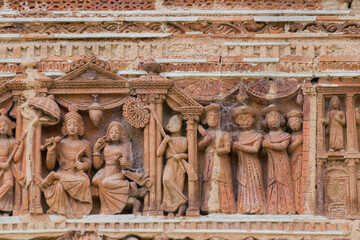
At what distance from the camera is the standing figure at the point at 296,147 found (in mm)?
10859

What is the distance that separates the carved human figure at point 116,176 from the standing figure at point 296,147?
161cm

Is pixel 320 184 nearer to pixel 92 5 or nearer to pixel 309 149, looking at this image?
pixel 309 149

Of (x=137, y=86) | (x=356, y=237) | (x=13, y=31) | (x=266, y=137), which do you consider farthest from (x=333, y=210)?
(x=13, y=31)

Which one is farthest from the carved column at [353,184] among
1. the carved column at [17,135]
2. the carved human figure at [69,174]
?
the carved column at [17,135]

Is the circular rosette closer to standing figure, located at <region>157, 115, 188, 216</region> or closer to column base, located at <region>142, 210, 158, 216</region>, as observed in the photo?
standing figure, located at <region>157, 115, 188, 216</region>

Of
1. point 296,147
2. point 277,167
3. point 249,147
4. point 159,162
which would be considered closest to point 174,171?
point 159,162

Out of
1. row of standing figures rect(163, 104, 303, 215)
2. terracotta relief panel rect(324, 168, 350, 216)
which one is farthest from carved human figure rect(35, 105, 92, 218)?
terracotta relief panel rect(324, 168, 350, 216)

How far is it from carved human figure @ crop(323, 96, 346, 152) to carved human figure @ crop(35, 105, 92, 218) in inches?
105

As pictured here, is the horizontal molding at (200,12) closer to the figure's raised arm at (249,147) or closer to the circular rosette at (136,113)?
the circular rosette at (136,113)

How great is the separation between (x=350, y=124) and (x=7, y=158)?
12.5 ft

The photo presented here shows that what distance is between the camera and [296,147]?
431 inches

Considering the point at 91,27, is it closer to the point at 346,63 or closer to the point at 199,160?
the point at 199,160

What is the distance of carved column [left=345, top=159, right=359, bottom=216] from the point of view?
10758 millimetres

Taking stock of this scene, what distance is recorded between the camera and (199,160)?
1105 centimetres
